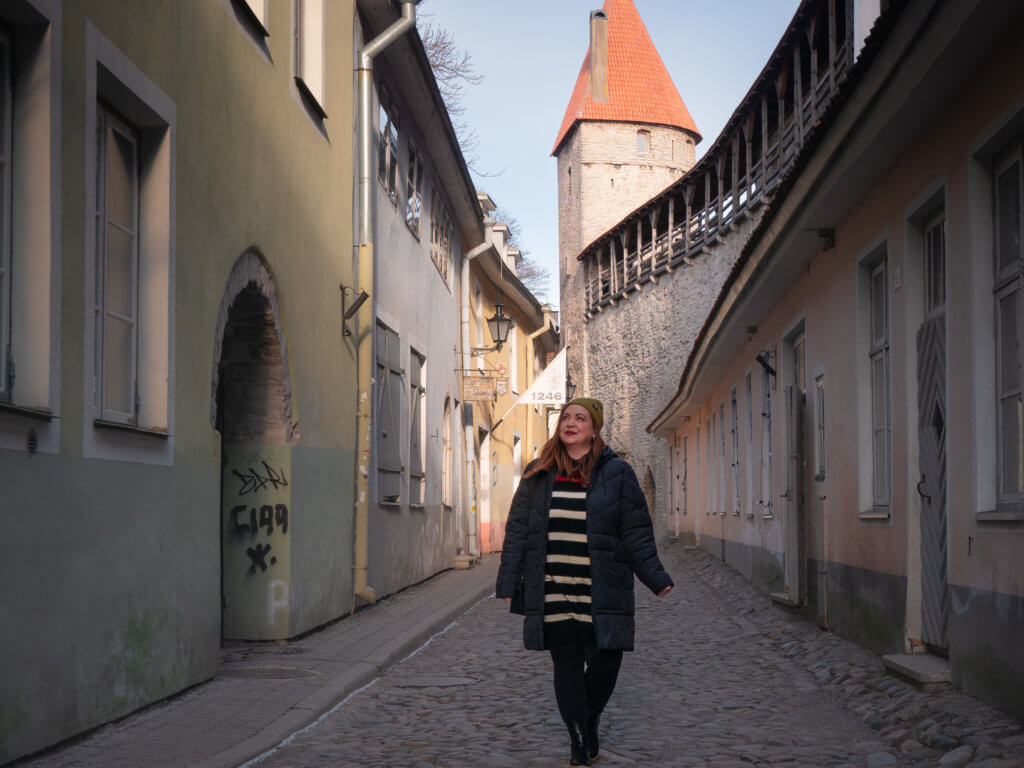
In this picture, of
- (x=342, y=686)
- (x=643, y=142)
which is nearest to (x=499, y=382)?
(x=342, y=686)

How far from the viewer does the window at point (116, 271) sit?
237 inches

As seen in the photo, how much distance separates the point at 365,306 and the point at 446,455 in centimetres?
759

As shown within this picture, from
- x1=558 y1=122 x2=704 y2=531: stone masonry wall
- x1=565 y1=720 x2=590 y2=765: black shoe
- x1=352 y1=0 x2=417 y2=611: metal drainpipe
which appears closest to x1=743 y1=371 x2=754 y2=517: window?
x1=352 y1=0 x2=417 y2=611: metal drainpipe

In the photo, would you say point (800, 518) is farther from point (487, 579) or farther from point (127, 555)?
point (127, 555)

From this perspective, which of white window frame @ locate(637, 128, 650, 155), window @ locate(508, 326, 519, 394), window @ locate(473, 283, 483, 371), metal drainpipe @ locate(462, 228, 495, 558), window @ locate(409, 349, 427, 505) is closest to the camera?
window @ locate(409, 349, 427, 505)

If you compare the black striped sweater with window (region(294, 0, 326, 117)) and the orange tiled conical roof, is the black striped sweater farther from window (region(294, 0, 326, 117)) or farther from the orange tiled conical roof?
the orange tiled conical roof

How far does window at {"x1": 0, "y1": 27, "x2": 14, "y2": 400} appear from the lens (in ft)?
16.2

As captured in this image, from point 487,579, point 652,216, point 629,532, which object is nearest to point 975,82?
point 629,532

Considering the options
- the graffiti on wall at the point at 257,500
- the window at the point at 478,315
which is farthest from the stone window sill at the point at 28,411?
the window at the point at 478,315

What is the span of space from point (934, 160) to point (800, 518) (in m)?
5.15

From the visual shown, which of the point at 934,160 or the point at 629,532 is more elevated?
the point at 934,160

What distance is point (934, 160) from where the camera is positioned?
703 cm

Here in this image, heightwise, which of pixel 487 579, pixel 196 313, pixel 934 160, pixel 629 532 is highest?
pixel 934 160

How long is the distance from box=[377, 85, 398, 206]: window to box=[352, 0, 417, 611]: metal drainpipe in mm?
1044
